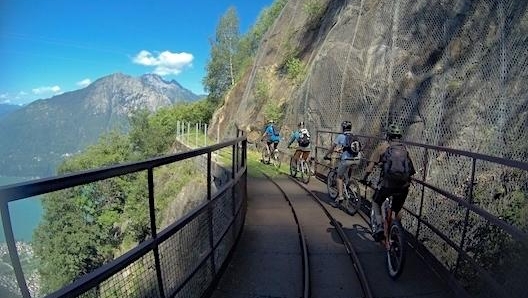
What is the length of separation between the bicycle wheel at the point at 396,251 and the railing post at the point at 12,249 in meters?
4.59

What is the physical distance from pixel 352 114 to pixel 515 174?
346 inches

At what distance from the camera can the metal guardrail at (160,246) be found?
2.03 meters

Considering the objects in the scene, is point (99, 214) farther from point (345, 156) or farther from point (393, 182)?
point (393, 182)

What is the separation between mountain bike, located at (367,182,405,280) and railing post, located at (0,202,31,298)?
15.1 ft

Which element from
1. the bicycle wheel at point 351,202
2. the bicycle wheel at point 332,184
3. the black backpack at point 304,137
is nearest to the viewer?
the bicycle wheel at point 351,202

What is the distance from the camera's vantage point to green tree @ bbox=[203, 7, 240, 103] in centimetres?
6269

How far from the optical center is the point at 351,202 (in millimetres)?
9648

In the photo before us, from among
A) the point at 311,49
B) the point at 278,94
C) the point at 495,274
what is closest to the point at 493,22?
the point at 495,274

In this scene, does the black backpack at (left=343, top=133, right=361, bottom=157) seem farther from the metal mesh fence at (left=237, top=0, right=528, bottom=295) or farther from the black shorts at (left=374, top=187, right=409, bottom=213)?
the black shorts at (left=374, top=187, right=409, bottom=213)

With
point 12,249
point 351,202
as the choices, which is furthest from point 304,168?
point 12,249

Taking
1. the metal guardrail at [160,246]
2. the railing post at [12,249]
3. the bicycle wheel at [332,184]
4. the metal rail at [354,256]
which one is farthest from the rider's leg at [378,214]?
the railing post at [12,249]

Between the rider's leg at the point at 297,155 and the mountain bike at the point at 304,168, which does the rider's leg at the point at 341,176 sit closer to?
the mountain bike at the point at 304,168

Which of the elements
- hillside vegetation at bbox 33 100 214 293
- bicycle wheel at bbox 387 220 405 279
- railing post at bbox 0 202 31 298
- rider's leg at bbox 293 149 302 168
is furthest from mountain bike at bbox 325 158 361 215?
railing post at bbox 0 202 31 298

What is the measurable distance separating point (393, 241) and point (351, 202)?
3.71 meters
